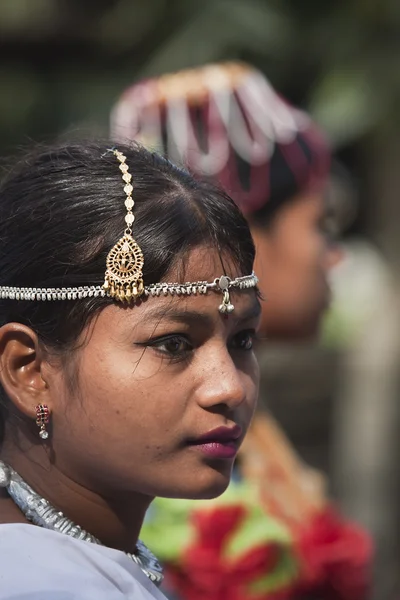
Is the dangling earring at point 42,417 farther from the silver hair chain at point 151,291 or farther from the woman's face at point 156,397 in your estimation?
the silver hair chain at point 151,291

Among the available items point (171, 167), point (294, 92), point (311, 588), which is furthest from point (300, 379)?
point (171, 167)

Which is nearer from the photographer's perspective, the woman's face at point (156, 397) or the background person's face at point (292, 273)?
the woman's face at point (156, 397)

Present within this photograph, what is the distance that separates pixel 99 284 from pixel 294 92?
18.8 ft

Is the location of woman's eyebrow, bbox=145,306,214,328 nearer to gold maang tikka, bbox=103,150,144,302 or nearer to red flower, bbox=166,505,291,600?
gold maang tikka, bbox=103,150,144,302

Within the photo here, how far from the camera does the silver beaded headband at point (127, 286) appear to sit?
1.84 metres

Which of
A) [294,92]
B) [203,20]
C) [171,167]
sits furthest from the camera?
[294,92]

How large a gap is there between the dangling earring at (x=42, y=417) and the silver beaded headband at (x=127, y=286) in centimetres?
18

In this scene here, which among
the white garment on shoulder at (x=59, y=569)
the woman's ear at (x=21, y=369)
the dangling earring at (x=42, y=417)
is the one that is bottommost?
the white garment on shoulder at (x=59, y=569)

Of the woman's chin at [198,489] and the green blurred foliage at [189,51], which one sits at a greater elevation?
the green blurred foliage at [189,51]

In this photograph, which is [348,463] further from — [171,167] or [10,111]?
[171,167]

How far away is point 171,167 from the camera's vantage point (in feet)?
6.72

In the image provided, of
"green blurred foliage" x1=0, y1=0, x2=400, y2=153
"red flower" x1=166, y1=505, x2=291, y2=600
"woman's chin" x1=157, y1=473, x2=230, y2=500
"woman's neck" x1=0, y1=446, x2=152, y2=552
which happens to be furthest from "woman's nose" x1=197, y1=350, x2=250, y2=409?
"green blurred foliage" x1=0, y1=0, x2=400, y2=153

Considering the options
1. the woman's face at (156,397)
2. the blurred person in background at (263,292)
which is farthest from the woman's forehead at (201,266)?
the blurred person in background at (263,292)

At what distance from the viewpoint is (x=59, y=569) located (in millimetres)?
1708
